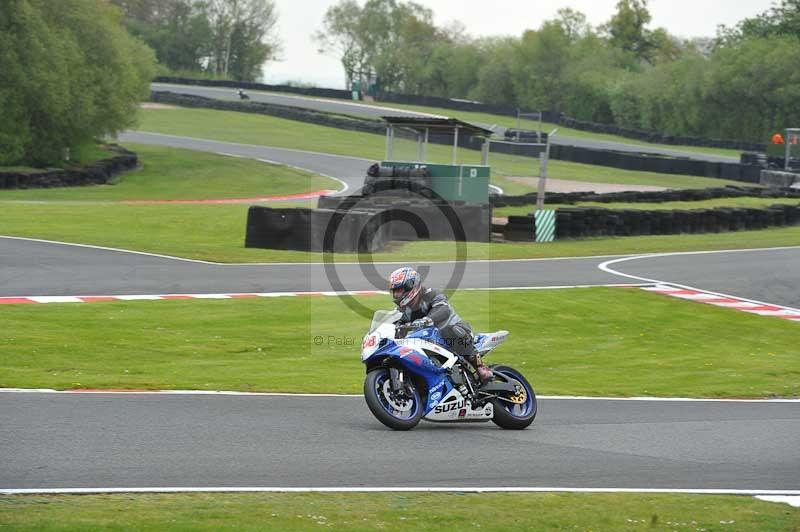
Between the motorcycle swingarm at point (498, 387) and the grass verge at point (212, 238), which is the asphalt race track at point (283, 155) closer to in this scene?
the grass verge at point (212, 238)

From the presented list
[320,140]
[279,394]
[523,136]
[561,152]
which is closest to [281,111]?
[320,140]

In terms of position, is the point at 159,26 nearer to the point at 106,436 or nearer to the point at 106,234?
the point at 106,234

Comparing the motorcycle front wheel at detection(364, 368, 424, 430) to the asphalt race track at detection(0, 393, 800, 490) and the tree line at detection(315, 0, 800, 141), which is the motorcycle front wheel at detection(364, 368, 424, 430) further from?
the tree line at detection(315, 0, 800, 141)

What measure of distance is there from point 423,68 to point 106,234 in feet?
286

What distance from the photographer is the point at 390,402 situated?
9.85 m

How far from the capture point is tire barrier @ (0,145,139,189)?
38594mm

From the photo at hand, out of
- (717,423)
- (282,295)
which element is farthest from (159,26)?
(717,423)

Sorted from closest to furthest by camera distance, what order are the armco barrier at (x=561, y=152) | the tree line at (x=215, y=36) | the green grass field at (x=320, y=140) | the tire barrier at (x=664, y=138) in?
the green grass field at (x=320, y=140)
the armco barrier at (x=561, y=152)
the tire barrier at (x=664, y=138)
the tree line at (x=215, y=36)

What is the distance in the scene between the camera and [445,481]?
805 centimetres

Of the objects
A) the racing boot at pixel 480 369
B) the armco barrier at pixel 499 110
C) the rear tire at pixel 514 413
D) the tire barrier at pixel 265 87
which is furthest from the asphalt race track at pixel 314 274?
the tire barrier at pixel 265 87

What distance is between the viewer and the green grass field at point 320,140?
51844 mm

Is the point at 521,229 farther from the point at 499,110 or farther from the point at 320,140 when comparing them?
the point at 499,110

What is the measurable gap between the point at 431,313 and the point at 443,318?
13cm

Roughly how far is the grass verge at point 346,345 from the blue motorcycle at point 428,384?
85.1 inches
